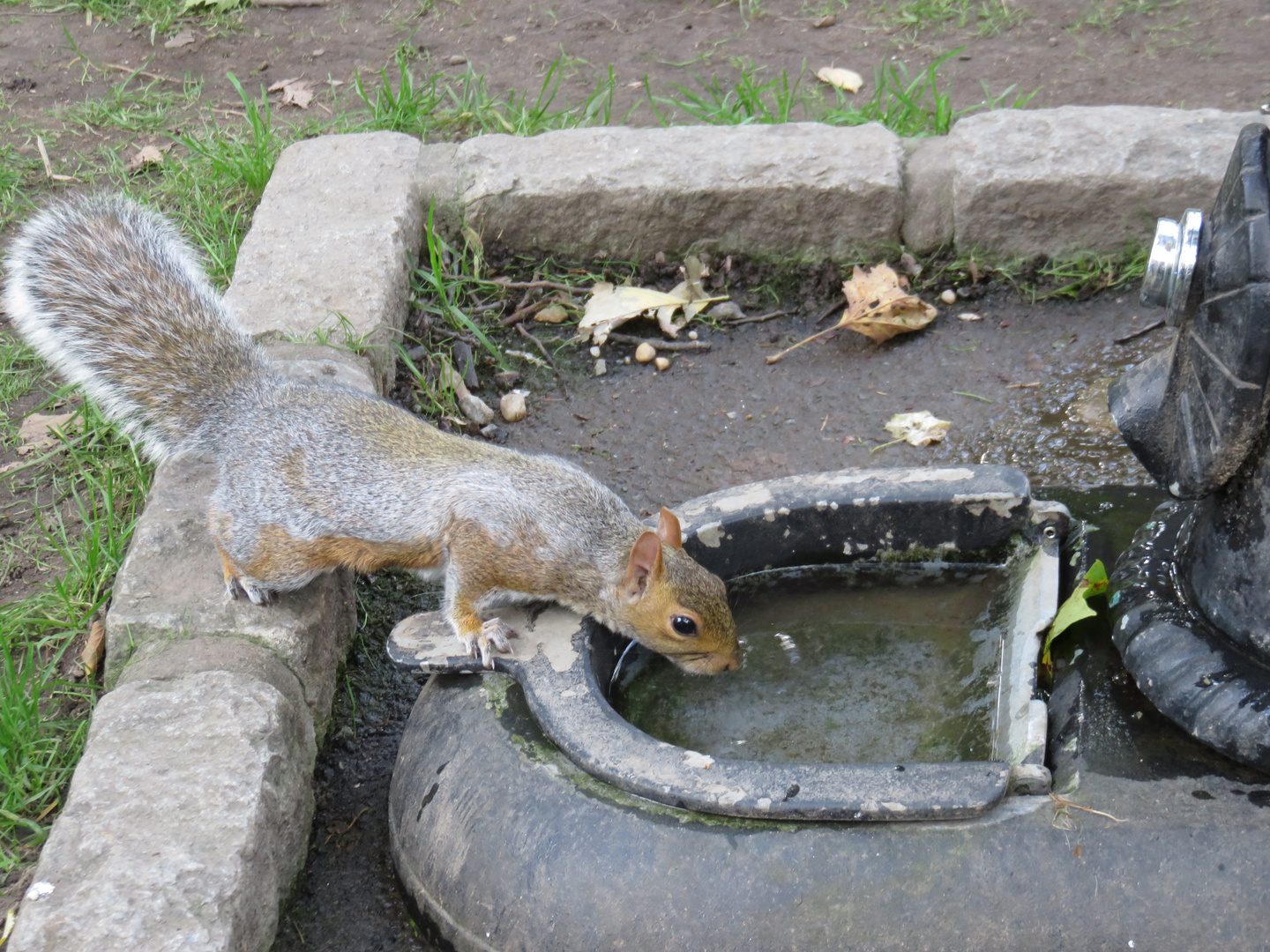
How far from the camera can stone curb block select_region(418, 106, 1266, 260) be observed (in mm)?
4102

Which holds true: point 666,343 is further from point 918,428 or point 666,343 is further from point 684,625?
point 684,625

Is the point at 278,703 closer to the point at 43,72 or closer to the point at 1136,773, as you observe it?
the point at 1136,773

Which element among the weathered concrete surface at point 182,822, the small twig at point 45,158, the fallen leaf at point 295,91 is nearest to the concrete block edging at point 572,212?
the weathered concrete surface at point 182,822

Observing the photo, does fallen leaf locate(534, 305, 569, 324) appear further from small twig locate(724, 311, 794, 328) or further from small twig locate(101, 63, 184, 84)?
small twig locate(101, 63, 184, 84)

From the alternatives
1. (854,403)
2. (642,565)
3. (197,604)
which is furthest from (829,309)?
(197,604)

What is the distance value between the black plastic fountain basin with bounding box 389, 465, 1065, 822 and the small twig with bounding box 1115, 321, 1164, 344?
1580 mm

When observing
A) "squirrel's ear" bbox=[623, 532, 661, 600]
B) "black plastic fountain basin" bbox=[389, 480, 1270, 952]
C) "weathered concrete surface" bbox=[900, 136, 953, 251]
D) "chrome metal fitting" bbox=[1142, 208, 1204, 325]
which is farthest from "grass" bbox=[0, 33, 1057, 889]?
"chrome metal fitting" bbox=[1142, 208, 1204, 325]

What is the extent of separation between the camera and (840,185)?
165 inches

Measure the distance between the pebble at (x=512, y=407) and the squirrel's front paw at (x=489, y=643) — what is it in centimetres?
152

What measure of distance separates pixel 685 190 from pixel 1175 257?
251 cm

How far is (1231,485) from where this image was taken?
6.86 ft

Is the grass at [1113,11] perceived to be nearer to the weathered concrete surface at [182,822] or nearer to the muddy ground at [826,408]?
the muddy ground at [826,408]

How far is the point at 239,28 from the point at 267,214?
254 centimetres

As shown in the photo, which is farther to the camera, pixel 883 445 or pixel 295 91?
pixel 295 91
